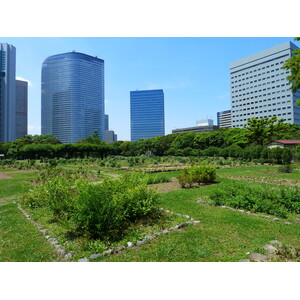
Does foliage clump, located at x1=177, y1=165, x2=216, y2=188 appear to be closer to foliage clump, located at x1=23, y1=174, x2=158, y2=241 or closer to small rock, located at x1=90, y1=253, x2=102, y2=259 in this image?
foliage clump, located at x1=23, y1=174, x2=158, y2=241

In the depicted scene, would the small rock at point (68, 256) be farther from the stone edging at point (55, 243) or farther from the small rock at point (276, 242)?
the small rock at point (276, 242)

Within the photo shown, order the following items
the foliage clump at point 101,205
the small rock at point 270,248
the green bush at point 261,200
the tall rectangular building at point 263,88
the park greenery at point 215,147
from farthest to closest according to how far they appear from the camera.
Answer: the tall rectangular building at point 263,88 < the park greenery at point 215,147 < the green bush at point 261,200 < the foliage clump at point 101,205 < the small rock at point 270,248

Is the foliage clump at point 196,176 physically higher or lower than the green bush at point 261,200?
higher

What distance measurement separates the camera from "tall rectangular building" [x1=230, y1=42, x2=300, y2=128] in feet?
270

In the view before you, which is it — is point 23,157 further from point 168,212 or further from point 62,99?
point 62,99

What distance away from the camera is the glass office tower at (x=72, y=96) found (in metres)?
115

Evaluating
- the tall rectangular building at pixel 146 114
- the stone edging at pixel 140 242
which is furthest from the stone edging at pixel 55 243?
the tall rectangular building at pixel 146 114

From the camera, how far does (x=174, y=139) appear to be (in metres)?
53.6

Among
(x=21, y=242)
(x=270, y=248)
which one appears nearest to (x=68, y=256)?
(x=21, y=242)

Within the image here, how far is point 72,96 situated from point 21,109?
27.8 meters

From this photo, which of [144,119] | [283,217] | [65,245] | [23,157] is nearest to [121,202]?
[65,245]

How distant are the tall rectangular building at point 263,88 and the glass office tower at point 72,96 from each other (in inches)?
2848

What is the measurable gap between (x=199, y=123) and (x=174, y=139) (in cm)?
7058

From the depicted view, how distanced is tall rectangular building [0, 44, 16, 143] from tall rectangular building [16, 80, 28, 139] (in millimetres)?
34016
